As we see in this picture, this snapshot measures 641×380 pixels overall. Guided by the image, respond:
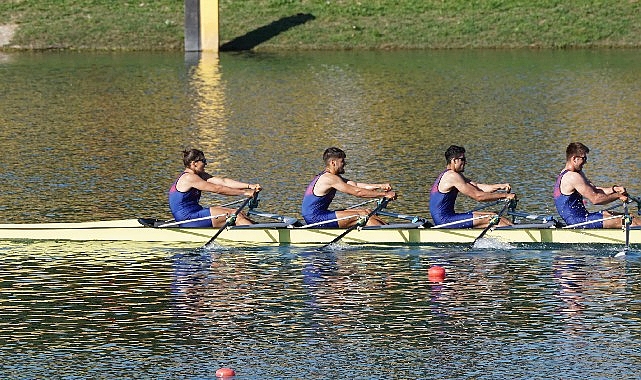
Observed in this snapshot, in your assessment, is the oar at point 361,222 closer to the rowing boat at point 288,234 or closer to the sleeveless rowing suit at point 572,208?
the rowing boat at point 288,234

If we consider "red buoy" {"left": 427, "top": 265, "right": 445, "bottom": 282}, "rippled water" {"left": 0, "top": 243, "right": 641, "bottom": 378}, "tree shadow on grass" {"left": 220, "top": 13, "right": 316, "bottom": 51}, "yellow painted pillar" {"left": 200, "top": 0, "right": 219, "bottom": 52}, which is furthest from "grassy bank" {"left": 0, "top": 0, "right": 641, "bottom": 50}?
"red buoy" {"left": 427, "top": 265, "right": 445, "bottom": 282}

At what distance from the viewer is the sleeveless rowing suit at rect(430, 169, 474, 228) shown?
25.4m

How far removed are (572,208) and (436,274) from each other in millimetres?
3541

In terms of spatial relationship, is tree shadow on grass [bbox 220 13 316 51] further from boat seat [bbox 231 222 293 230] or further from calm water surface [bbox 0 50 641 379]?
boat seat [bbox 231 222 293 230]

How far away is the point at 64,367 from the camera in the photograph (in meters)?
18.3

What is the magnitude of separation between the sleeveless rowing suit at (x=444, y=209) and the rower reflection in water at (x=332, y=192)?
0.73m

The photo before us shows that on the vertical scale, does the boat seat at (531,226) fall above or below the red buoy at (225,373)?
above

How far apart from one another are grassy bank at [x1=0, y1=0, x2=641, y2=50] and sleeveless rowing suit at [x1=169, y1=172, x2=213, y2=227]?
1313 inches

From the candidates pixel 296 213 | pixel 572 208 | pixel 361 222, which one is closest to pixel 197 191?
pixel 361 222

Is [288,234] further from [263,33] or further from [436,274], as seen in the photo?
[263,33]

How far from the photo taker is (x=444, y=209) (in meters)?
25.5

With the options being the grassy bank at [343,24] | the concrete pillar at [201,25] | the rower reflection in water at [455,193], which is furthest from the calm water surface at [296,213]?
the concrete pillar at [201,25]

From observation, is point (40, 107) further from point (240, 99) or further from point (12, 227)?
point (12, 227)

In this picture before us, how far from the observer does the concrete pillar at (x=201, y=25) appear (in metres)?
57.5
